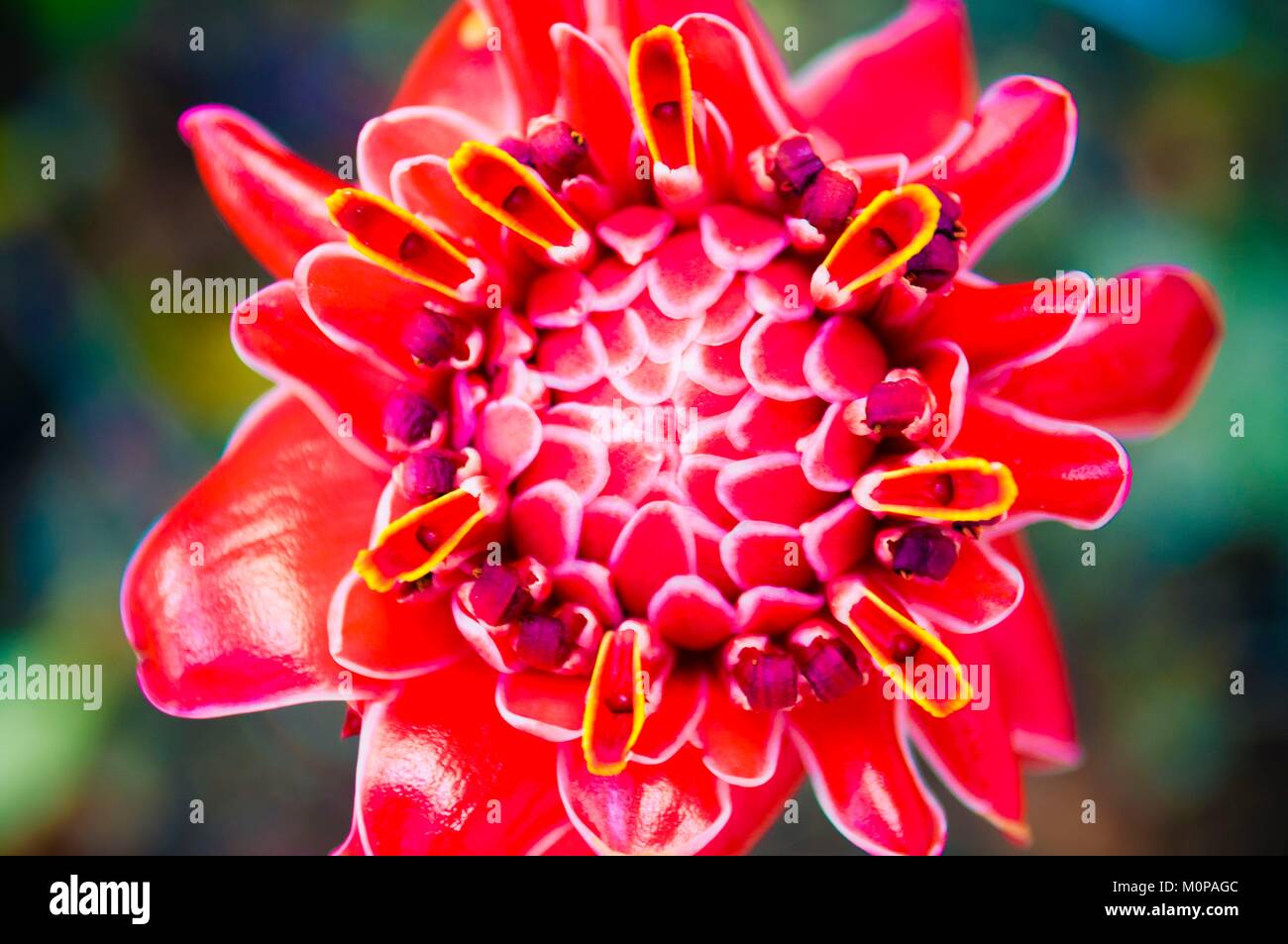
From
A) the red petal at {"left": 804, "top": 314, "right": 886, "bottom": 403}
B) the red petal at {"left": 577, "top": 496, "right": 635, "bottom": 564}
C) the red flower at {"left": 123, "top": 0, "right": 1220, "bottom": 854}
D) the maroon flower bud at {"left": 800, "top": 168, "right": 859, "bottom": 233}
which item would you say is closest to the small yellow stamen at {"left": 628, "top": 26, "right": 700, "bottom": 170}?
the red flower at {"left": 123, "top": 0, "right": 1220, "bottom": 854}

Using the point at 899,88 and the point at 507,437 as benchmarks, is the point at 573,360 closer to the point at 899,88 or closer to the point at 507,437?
the point at 507,437

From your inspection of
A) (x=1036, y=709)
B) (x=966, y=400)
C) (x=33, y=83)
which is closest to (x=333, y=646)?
(x=966, y=400)

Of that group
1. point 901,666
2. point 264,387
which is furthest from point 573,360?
point 264,387

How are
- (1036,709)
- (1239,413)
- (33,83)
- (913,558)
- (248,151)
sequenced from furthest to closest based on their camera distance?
(33,83) → (1239,413) → (1036,709) → (248,151) → (913,558)

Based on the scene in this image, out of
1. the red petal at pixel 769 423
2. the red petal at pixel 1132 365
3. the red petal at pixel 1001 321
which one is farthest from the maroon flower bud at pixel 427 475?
the red petal at pixel 1132 365

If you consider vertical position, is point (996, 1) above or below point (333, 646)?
above

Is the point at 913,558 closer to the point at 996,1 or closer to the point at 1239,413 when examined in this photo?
the point at 1239,413

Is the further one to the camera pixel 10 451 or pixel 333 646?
pixel 10 451

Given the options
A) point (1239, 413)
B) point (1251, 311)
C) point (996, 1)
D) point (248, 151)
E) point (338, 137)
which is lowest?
point (1239, 413)
